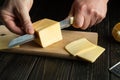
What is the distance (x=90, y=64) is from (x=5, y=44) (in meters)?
0.35

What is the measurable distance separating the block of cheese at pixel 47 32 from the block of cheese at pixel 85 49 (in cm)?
7

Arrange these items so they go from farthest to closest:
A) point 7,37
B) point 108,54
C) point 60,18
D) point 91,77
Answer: point 60,18 < point 7,37 < point 108,54 < point 91,77

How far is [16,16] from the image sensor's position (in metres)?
0.93

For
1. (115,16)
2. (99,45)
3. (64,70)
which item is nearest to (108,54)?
(99,45)

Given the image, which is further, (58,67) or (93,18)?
(93,18)

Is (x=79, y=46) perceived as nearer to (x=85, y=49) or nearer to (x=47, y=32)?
(x=85, y=49)

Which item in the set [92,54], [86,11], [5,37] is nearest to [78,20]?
[86,11]

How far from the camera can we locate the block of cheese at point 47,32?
893 millimetres

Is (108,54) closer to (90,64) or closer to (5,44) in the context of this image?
(90,64)

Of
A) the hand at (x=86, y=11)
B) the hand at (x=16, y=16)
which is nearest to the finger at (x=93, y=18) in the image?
the hand at (x=86, y=11)

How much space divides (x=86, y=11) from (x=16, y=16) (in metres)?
0.28

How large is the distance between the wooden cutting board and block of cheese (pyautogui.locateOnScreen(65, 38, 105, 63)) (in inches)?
1.0

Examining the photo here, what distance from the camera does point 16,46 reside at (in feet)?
2.97

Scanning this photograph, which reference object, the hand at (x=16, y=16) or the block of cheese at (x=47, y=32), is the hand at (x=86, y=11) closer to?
the block of cheese at (x=47, y=32)
